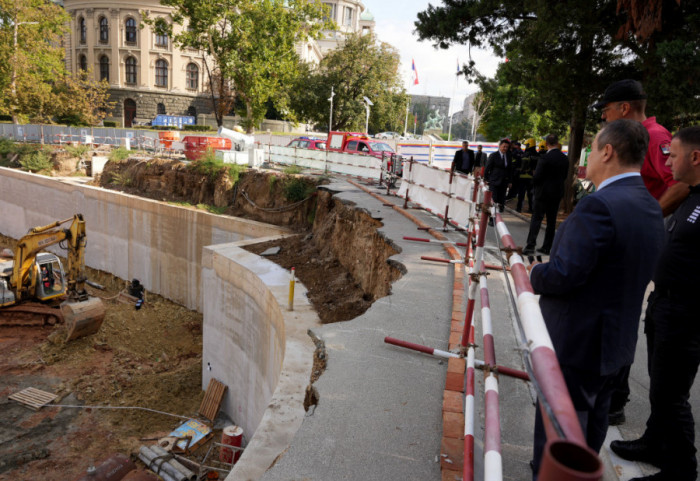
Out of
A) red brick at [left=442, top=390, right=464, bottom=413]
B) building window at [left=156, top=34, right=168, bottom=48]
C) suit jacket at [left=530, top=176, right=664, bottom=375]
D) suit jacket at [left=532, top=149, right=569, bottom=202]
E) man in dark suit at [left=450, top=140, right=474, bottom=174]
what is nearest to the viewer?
suit jacket at [left=530, top=176, right=664, bottom=375]

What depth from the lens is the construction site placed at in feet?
11.6

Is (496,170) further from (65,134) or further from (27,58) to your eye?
(27,58)

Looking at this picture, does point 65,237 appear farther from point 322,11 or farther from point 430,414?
point 322,11

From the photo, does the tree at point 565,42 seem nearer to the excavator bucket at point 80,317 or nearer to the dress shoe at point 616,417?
the dress shoe at point 616,417

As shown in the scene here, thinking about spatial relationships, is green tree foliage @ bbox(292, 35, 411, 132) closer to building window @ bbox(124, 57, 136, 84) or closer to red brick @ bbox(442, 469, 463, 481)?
building window @ bbox(124, 57, 136, 84)

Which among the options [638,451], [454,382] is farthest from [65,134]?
[638,451]

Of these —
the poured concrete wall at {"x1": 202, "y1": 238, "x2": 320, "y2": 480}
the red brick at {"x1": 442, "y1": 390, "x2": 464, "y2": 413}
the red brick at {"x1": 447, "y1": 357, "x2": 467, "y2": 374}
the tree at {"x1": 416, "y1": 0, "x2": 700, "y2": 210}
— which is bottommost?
the poured concrete wall at {"x1": 202, "y1": 238, "x2": 320, "y2": 480}

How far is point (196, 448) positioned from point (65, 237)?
8703 mm

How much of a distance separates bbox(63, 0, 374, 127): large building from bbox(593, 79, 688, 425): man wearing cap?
53972mm

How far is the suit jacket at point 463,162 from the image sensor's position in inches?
519

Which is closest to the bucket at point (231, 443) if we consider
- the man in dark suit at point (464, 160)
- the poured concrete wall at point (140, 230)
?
the man in dark suit at point (464, 160)

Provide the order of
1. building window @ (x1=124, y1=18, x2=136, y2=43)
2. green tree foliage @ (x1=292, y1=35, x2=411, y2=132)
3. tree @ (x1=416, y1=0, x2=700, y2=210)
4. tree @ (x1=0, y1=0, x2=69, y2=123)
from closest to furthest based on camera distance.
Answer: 1. tree @ (x1=416, y1=0, x2=700, y2=210)
2. tree @ (x1=0, y1=0, x2=69, y2=123)
3. green tree foliage @ (x1=292, y1=35, x2=411, y2=132)
4. building window @ (x1=124, y1=18, x2=136, y2=43)

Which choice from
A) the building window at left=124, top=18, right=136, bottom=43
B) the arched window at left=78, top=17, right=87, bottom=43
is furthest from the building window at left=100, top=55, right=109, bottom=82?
the building window at left=124, top=18, right=136, bottom=43

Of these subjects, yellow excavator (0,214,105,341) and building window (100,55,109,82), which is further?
building window (100,55,109,82)
